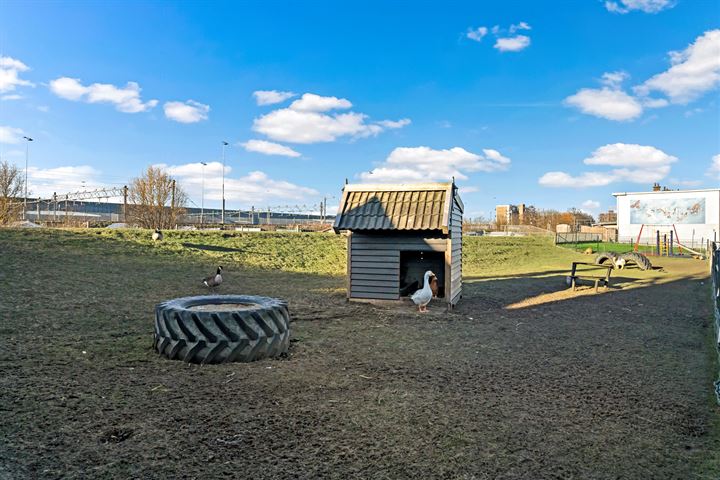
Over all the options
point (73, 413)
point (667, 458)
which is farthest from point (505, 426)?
point (73, 413)

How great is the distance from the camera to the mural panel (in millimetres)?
59125

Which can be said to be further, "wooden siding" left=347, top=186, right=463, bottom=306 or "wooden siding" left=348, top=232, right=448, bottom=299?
"wooden siding" left=348, top=232, right=448, bottom=299

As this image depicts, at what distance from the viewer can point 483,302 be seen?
513 inches

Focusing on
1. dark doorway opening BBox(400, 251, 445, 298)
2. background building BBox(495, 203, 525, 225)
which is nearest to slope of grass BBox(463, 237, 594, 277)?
dark doorway opening BBox(400, 251, 445, 298)

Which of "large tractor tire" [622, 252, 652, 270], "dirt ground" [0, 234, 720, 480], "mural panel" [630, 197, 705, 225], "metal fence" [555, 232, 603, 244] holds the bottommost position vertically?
"dirt ground" [0, 234, 720, 480]

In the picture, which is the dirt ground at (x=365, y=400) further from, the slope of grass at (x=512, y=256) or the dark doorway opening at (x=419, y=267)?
the slope of grass at (x=512, y=256)

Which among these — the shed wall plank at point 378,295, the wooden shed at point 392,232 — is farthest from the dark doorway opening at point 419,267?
the shed wall plank at point 378,295

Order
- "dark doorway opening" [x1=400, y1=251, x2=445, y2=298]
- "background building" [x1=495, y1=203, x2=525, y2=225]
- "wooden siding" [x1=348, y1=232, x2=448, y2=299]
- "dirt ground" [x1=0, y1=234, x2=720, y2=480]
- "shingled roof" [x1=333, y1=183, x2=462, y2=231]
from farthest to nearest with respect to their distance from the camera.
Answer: "background building" [x1=495, y1=203, x2=525, y2=225]
"dark doorway opening" [x1=400, y1=251, x2=445, y2=298]
"wooden siding" [x1=348, y1=232, x2=448, y2=299]
"shingled roof" [x1=333, y1=183, x2=462, y2=231]
"dirt ground" [x1=0, y1=234, x2=720, y2=480]

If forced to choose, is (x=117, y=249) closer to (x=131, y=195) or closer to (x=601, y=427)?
(x=601, y=427)

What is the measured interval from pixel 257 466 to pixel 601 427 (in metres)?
3.25

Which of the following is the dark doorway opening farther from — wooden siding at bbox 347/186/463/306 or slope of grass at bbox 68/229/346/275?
slope of grass at bbox 68/229/346/275

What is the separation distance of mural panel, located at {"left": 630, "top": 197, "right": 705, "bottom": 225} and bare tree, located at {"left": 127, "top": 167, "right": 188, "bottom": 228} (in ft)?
201

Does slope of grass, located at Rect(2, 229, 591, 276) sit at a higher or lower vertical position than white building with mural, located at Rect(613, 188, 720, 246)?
lower

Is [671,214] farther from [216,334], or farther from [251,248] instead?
[216,334]
